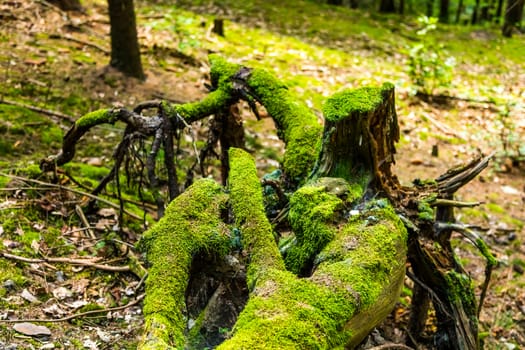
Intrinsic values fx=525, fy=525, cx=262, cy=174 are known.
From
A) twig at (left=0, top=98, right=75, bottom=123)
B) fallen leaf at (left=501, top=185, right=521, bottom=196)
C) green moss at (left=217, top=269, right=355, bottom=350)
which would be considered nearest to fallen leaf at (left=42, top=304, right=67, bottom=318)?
green moss at (left=217, top=269, right=355, bottom=350)

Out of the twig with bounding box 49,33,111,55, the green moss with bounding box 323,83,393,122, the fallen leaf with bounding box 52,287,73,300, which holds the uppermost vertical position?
the green moss with bounding box 323,83,393,122

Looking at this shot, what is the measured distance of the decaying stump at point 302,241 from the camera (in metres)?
2.32

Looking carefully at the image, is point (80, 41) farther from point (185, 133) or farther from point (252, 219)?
point (252, 219)

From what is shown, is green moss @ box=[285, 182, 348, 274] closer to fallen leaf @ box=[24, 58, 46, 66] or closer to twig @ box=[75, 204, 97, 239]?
twig @ box=[75, 204, 97, 239]

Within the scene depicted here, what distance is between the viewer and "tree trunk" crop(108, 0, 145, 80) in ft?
21.9

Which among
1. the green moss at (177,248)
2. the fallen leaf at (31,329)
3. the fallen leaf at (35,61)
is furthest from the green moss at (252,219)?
A: the fallen leaf at (35,61)

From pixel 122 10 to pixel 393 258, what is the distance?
523 centimetres

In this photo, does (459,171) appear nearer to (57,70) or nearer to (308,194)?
(308,194)

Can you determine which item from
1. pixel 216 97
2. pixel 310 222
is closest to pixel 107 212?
pixel 216 97

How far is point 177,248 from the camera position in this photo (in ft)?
8.89

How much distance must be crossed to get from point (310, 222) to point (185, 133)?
330cm

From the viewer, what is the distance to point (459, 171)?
3793 mm

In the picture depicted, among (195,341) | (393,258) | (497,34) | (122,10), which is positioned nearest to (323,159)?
(393,258)

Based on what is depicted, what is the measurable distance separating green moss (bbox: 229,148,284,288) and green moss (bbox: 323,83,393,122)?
1.93ft
